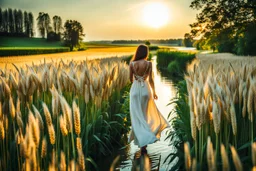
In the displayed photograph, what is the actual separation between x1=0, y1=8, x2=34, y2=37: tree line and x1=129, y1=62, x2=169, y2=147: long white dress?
300 feet

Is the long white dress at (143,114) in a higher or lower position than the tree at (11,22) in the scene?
lower

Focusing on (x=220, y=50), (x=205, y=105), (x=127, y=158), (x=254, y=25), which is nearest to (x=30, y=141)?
(x=205, y=105)

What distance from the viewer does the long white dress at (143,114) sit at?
6.11m

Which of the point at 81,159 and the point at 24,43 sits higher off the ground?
the point at 81,159

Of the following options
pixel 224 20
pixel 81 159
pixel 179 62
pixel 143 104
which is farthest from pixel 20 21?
pixel 81 159

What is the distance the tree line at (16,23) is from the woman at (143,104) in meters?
91.3

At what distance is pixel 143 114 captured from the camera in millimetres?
6375

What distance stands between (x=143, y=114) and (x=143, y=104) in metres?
0.20

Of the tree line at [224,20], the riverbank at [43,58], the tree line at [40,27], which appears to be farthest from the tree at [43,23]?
the tree line at [224,20]

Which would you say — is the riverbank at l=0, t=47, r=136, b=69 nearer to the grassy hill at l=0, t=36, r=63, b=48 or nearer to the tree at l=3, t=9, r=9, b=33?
the grassy hill at l=0, t=36, r=63, b=48

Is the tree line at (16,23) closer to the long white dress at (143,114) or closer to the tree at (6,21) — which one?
the tree at (6,21)

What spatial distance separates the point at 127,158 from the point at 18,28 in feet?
337

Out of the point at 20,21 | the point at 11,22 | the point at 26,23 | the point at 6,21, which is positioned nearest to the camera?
the point at 6,21

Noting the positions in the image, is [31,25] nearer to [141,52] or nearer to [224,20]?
[224,20]
